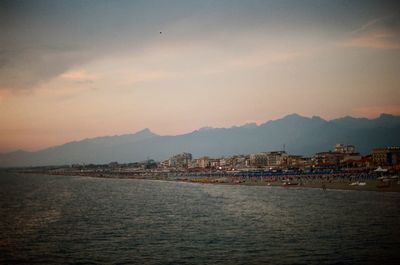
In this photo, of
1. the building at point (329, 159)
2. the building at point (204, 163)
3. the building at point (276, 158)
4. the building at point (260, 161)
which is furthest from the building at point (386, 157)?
the building at point (204, 163)

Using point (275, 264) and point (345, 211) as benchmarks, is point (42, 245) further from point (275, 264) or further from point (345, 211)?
point (345, 211)

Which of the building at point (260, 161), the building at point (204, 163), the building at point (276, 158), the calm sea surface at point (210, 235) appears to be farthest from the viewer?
the building at point (204, 163)

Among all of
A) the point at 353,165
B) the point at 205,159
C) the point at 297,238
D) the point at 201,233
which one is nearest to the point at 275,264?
the point at 297,238

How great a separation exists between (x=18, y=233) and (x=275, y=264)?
592 inches

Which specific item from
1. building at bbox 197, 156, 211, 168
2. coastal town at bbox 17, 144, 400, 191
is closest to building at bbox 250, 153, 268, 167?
coastal town at bbox 17, 144, 400, 191

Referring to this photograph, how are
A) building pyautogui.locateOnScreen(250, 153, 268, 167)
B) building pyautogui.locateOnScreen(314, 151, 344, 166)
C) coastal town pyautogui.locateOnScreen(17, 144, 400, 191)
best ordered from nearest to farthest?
coastal town pyautogui.locateOnScreen(17, 144, 400, 191) < building pyautogui.locateOnScreen(314, 151, 344, 166) < building pyautogui.locateOnScreen(250, 153, 268, 167)

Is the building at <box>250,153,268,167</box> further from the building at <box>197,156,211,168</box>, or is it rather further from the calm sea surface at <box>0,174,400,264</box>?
the calm sea surface at <box>0,174,400,264</box>

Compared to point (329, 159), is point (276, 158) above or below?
above

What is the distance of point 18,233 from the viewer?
899 inches

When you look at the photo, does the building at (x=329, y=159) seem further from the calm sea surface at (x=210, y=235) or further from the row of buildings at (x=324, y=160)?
the calm sea surface at (x=210, y=235)

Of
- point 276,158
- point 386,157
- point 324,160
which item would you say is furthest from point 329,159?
point 276,158

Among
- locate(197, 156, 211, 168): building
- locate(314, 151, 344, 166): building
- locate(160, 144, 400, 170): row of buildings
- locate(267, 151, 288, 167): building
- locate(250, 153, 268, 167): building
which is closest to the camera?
locate(160, 144, 400, 170): row of buildings

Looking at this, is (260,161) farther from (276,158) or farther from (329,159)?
(329,159)

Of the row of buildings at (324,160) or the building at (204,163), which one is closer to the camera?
the row of buildings at (324,160)
